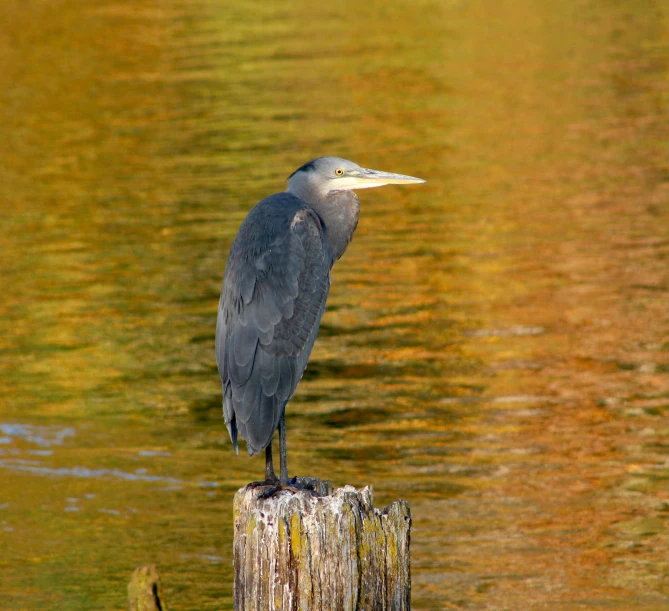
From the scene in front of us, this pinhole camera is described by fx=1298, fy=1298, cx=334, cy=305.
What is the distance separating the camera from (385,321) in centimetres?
1373

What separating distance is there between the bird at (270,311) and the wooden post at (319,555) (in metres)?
0.66

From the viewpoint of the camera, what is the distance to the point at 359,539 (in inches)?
204

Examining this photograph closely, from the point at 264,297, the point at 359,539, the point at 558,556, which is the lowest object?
→ the point at 558,556

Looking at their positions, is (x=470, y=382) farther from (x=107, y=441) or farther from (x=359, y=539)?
(x=359, y=539)

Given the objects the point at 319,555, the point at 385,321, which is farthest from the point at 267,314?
the point at 385,321

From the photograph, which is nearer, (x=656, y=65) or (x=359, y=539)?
(x=359, y=539)

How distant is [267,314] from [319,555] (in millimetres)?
1368

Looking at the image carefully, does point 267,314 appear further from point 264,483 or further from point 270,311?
point 264,483

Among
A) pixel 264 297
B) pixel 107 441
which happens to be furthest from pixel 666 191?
pixel 264 297

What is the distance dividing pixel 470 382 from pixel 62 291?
18.9ft

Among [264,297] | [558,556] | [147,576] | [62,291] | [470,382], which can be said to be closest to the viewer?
[147,576]

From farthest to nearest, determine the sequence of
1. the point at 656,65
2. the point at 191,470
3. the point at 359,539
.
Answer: the point at 656,65
the point at 191,470
the point at 359,539

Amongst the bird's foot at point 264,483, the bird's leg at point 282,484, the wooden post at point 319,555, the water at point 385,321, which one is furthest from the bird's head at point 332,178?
the water at point 385,321

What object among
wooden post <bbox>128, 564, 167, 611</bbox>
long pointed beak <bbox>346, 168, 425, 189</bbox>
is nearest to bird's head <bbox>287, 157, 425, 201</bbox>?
long pointed beak <bbox>346, 168, 425, 189</bbox>
